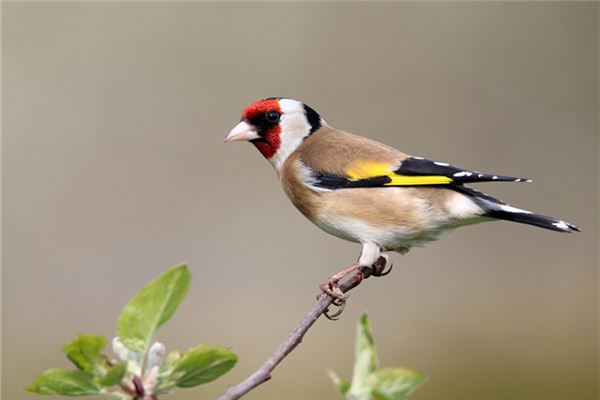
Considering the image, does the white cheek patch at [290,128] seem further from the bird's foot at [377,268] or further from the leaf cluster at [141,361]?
the leaf cluster at [141,361]

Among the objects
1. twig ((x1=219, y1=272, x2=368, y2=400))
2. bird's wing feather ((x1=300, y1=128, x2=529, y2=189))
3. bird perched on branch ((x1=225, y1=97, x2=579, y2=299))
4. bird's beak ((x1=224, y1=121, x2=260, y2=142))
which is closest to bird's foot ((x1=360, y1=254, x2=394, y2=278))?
bird perched on branch ((x1=225, y1=97, x2=579, y2=299))

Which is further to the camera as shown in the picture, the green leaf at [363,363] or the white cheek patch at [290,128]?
the white cheek patch at [290,128]

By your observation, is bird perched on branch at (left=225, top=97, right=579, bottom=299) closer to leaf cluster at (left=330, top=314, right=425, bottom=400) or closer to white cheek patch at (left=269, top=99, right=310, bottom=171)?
white cheek patch at (left=269, top=99, right=310, bottom=171)

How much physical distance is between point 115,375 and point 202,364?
2.5 inches

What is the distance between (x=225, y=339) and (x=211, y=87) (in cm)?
234

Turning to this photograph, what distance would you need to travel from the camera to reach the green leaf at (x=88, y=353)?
708mm

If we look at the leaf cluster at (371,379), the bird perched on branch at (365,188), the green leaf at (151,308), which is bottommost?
the leaf cluster at (371,379)

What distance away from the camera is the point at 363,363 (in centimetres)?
71

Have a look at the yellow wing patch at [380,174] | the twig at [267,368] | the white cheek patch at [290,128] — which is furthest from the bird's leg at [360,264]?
the twig at [267,368]

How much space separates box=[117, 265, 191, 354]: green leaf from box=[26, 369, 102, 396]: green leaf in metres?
0.04

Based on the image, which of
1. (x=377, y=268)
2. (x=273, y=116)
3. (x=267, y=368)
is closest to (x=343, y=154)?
(x=273, y=116)

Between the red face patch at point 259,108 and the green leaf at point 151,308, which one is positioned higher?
the red face patch at point 259,108

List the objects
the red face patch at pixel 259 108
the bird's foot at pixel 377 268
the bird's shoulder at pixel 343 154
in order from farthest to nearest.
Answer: the bird's shoulder at pixel 343 154
the red face patch at pixel 259 108
the bird's foot at pixel 377 268

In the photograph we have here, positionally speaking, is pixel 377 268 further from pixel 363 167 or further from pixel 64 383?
pixel 64 383
